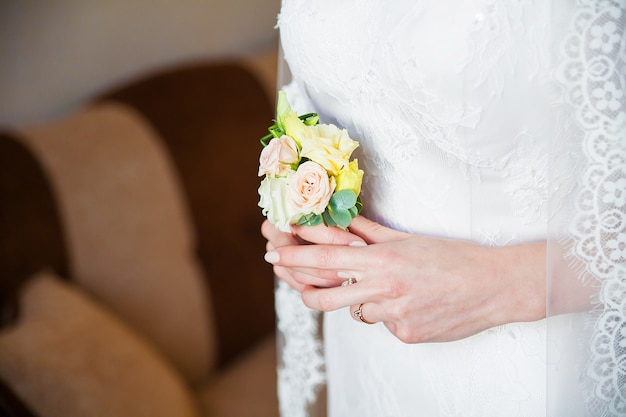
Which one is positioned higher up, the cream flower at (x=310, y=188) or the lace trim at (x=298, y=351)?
the cream flower at (x=310, y=188)

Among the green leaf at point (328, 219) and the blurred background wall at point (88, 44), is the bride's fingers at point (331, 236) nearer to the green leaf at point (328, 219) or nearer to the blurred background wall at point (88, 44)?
the green leaf at point (328, 219)

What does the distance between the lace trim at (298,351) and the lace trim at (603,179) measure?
1.89 ft

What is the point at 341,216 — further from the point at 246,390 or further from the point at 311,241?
the point at 246,390

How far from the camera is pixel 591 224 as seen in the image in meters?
0.71

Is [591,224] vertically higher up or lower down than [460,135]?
lower down

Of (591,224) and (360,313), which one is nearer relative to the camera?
(591,224)

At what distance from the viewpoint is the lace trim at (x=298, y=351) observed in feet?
3.93

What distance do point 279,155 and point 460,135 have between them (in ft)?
0.75

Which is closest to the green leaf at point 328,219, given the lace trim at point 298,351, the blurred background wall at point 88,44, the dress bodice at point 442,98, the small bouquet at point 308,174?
the small bouquet at point 308,174

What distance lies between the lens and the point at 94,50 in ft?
5.95

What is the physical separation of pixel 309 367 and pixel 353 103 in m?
0.59

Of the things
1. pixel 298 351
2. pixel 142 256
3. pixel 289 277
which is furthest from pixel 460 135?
pixel 142 256

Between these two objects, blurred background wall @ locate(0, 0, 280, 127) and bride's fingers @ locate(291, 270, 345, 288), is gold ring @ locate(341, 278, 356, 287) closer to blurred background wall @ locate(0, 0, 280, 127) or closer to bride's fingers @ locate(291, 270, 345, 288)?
bride's fingers @ locate(291, 270, 345, 288)

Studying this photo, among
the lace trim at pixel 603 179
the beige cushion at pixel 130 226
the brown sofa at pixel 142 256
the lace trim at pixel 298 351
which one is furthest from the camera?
the beige cushion at pixel 130 226
